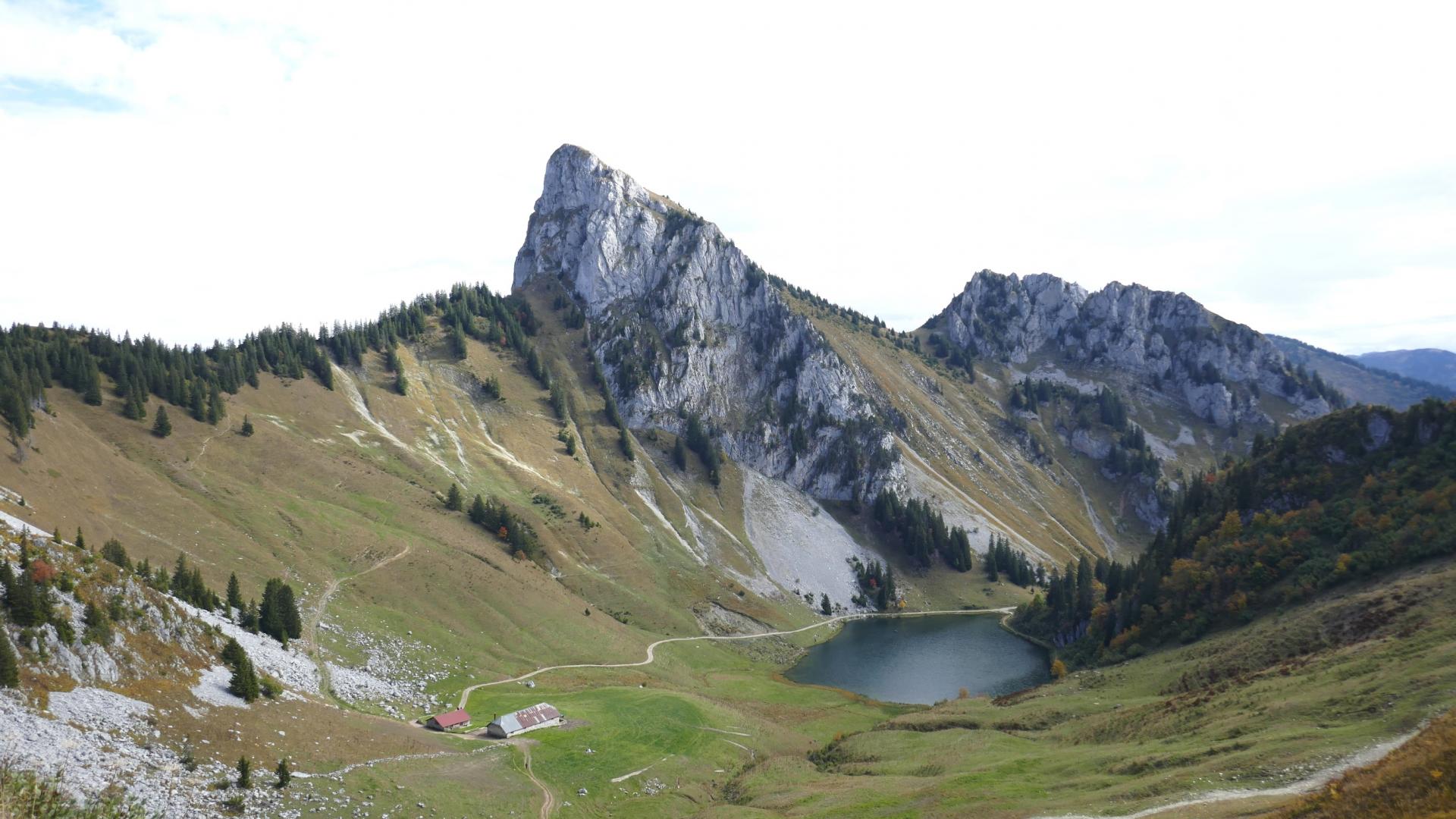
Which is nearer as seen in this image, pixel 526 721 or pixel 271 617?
pixel 526 721

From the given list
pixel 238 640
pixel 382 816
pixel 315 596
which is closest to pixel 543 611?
pixel 315 596

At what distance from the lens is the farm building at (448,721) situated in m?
67.3

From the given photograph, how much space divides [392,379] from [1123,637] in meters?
160

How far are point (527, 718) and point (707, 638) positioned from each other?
68998mm

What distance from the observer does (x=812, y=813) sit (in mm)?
54344

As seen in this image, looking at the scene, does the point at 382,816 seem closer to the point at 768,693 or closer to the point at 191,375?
the point at 768,693

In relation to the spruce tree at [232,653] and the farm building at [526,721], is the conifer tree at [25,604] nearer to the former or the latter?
the spruce tree at [232,653]

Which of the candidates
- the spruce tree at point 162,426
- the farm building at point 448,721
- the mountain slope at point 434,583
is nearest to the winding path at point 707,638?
the mountain slope at point 434,583

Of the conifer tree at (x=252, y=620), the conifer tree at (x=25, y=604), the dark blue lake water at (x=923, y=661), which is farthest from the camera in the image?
the dark blue lake water at (x=923, y=661)

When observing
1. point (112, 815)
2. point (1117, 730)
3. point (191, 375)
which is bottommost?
point (1117, 730)

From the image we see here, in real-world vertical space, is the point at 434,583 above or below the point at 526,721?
above

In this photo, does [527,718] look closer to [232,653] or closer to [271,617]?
[232,653]

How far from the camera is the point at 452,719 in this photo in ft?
224

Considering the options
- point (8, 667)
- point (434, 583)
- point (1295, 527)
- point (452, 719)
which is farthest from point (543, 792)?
point (1295, 527)
